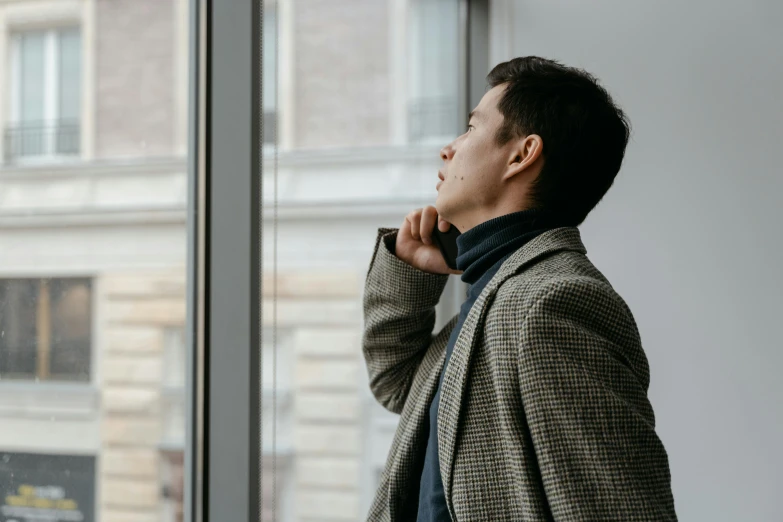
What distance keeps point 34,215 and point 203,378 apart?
362mm

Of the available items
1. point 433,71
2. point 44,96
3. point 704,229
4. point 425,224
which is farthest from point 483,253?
point 704,229

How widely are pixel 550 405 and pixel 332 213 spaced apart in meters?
0.95

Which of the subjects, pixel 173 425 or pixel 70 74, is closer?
pixel 70 74

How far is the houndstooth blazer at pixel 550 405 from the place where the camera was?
2.55 feet

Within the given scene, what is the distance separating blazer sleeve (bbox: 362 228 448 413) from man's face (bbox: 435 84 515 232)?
7.5 inches

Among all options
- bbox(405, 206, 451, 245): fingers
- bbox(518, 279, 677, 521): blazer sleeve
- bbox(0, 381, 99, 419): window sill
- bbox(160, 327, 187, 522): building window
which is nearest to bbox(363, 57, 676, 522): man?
bbox(518, 279, 677, 521): blazer sleeve

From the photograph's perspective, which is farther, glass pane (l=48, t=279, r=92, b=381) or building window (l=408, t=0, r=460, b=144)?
building window (l=408, t=0, r=460, b=144)

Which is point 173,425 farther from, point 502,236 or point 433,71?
point 433,71

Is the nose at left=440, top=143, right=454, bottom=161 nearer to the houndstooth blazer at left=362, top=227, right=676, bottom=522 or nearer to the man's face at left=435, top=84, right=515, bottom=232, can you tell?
the man's face at left=435, top=84, right=515, bottom=232

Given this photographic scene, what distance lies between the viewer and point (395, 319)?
1257mm

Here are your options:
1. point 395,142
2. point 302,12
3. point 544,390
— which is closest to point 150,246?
point 544,390

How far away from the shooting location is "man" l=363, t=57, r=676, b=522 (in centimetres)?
79

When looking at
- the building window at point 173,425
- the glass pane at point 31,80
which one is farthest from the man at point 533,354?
the glass pane at point 31,80

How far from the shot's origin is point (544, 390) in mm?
799
